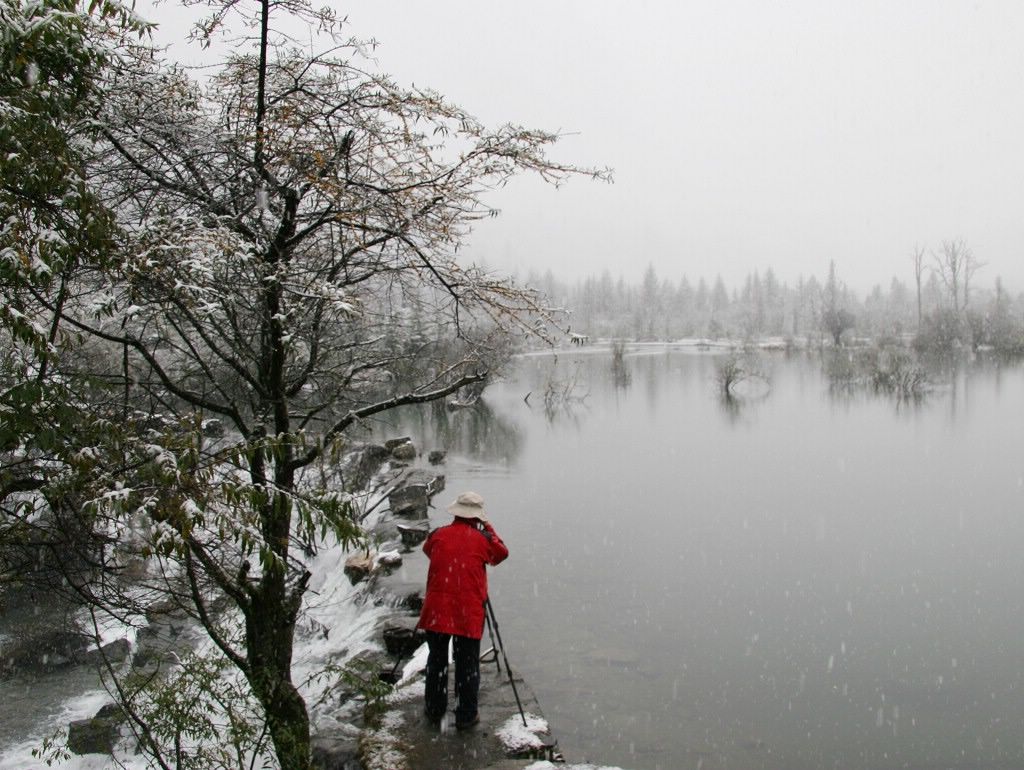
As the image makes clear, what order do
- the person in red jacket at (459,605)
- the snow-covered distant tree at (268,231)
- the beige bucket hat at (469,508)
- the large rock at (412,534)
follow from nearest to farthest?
the snow-covered distant tree at (268,231)
the person in red jacket at (459,605)
the beige bucket hat at (469,508)
the large rock at (412,534)

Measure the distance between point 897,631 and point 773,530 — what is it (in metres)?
4.77

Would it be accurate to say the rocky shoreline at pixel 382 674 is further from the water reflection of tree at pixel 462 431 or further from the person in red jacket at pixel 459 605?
the water reflection of tree at pixel 462 431

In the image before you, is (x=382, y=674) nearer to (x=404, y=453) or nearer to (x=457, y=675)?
(x=457, y=675)

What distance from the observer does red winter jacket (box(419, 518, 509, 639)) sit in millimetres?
5500

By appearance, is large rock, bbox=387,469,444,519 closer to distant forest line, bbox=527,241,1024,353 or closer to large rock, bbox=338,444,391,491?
large rock, bbox=338,444,391,491

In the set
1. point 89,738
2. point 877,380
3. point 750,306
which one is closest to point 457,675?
point 89,738

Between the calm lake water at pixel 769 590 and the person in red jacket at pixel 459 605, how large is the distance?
8.45 feet

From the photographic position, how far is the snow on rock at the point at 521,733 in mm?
5418

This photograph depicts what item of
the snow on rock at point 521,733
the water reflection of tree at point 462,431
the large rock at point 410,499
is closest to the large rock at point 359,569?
the large rock at point 410,499

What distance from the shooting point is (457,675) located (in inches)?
220

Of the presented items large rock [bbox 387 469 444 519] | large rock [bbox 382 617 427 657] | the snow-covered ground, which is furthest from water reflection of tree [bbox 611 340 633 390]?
large rock [bbox 382 617 427 657]

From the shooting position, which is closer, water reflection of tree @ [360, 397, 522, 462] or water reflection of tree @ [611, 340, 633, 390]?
water reflection of tree @ [360, 397, 522, 462]

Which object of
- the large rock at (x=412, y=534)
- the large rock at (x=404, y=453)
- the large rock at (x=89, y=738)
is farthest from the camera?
the large rock at (x=404, y=453)

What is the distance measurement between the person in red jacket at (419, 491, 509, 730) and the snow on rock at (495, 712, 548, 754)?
0.24 meters
